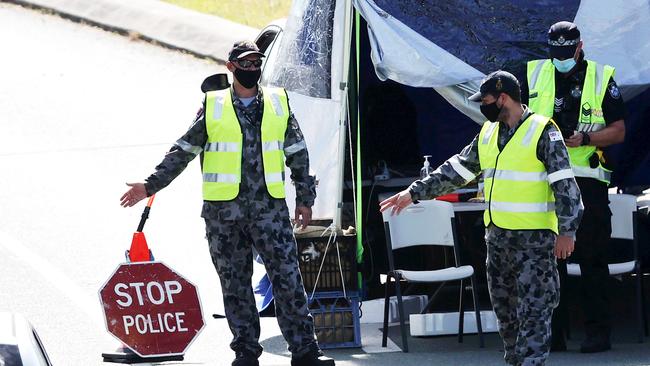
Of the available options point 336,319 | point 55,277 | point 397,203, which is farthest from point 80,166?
point 397,203

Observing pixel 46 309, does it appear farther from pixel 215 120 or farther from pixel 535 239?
pixel 535 239

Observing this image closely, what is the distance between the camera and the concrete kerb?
2166cm

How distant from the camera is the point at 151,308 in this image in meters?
9.73

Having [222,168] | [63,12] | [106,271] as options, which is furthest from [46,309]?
[63,12]

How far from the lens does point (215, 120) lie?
31.7 feet

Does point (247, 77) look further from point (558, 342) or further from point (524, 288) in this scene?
point (558, 342)

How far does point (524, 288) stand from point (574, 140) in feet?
5.20

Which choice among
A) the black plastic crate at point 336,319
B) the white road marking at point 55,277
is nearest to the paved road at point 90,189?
the white road marking at point 55,277

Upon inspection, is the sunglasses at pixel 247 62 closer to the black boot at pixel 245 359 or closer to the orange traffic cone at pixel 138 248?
the orange traffic cone at pixel 138 248

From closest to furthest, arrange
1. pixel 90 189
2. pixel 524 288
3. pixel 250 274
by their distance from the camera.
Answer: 1. pixel 524 288
2. pixel 250 274
3. pixel 90 189

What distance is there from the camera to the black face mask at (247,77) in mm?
9633

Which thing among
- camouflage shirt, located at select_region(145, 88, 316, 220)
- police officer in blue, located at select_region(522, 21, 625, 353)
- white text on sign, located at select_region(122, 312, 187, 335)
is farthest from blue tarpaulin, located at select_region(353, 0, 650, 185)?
white text on sign, located at select_region(122, 312, 187, 335)

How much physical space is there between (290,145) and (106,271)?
3.78 meters

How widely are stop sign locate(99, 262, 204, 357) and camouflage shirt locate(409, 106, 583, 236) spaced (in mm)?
1527
